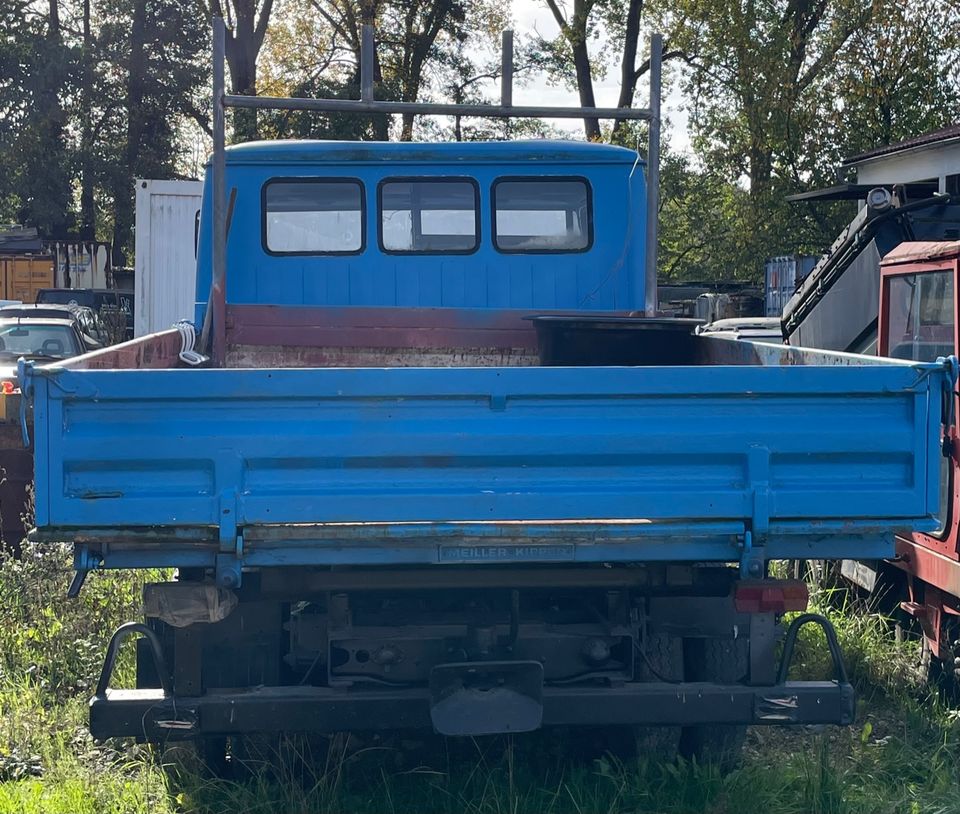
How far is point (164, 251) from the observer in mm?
13883

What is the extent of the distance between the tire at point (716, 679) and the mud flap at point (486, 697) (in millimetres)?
692

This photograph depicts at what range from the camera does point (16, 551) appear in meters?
7.80

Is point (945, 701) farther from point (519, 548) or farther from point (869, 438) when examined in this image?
point (519, 548)

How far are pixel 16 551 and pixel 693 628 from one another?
Answer: 5.10 m

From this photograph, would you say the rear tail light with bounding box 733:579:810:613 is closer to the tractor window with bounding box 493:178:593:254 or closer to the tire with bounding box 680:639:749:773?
the tire with bounding box 680:639:749:773

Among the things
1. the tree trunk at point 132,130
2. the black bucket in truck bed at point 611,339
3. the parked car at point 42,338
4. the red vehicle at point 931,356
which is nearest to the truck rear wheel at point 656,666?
the red vehicle at point 931,356

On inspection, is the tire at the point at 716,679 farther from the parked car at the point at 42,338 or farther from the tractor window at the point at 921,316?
the parked car at the point at 42,338

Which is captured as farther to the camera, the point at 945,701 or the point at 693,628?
the point at 945,701

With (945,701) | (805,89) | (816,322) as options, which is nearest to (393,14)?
(805,89)

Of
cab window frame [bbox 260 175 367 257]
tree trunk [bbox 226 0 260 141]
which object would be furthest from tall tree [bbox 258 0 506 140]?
cab window frame [bbox 260 175 367 257]

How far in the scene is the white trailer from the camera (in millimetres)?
13781

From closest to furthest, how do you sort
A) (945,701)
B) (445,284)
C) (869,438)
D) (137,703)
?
(869,438) → (137,703) → (945,701) → (445,284)

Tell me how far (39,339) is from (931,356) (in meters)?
10.4

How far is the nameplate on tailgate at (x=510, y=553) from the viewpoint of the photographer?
384 centimetres
